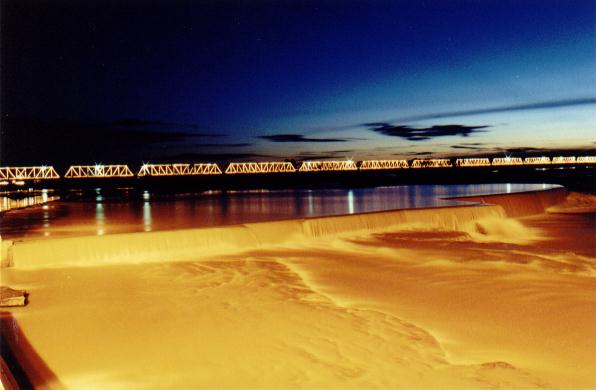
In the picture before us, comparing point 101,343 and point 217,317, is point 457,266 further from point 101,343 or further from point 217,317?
point 101,343

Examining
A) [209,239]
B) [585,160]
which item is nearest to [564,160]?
[585,160]

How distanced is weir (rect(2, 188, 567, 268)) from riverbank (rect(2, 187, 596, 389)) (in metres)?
0.30

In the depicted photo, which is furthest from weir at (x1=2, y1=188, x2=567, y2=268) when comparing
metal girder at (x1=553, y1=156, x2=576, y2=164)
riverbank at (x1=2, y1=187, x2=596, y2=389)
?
metal girder at (x1=553, y1=156, x2=576, y2=164)

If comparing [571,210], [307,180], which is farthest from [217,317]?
[307,180]

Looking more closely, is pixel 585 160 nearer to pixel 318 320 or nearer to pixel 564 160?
pixel 564 160

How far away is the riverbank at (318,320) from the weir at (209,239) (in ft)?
0.98

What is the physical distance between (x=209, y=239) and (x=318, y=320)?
603 centimetres

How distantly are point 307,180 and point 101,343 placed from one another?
72314mm

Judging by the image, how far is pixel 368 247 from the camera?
12.4 metres

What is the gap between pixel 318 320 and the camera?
6457 mm

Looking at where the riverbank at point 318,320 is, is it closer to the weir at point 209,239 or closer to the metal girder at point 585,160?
the weir at point 209,239

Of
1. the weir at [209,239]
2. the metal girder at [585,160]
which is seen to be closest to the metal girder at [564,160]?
the metal girder at [585,160]

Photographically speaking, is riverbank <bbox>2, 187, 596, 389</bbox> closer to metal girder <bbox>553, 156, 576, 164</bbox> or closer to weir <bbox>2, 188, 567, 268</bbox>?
weir <bbox>2, 188, 567, 268</bbox>

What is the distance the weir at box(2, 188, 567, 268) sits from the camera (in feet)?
33.0
